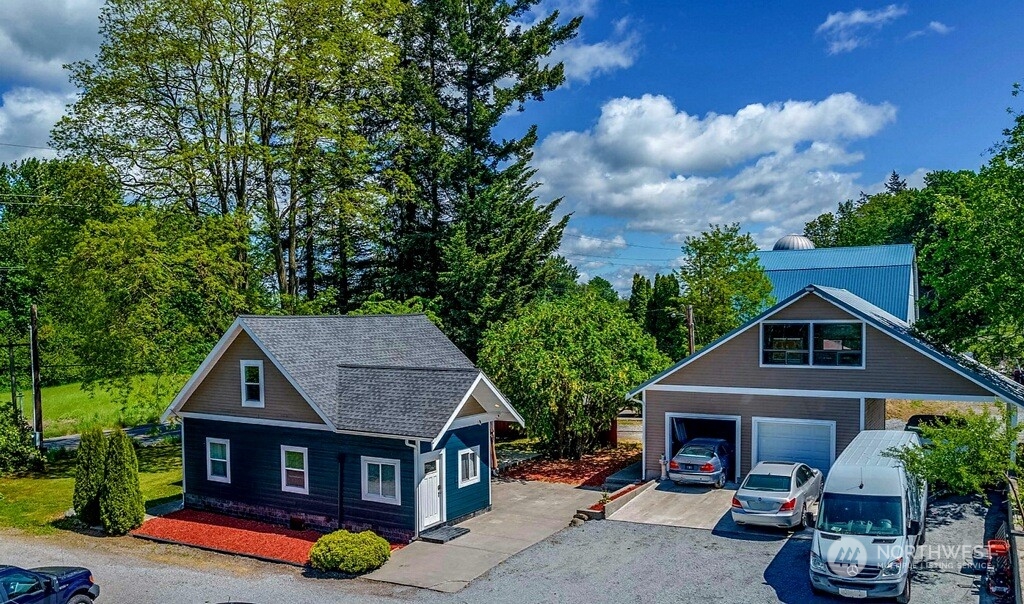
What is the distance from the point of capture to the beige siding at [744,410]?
22234 millimetres

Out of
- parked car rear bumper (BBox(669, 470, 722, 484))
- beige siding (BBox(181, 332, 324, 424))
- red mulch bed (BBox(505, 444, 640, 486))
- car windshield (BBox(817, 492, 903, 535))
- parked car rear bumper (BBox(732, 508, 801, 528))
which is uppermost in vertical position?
beige siding (BBox(181, 332, 324, 424))

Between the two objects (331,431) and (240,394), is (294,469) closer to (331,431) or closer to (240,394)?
(331,431)

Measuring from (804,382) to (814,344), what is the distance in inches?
48.2

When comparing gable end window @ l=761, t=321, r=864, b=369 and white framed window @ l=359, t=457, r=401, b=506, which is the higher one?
gable end window @ l=761, t=321, r=864, b=369

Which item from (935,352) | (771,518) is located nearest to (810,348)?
(935,352)

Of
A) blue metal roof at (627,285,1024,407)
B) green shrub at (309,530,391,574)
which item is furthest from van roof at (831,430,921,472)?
green shrub at (309,530,391,574)

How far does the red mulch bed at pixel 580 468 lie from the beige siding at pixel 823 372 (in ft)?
16.0

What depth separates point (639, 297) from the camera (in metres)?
53.6

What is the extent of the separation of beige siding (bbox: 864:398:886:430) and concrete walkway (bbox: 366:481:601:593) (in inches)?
346

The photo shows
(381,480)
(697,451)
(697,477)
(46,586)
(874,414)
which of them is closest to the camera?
(46,586)

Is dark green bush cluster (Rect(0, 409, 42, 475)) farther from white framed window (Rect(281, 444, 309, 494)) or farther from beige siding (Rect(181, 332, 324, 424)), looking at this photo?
white framed window (Rect(281, 444, 309, 494))

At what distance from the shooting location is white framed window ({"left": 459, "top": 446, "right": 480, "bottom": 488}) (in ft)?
67.9

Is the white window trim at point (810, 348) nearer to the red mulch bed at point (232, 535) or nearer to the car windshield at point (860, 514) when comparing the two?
the car windshield at point (860, 514)

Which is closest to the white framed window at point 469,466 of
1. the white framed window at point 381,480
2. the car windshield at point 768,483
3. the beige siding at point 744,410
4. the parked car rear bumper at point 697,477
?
the white framed window at point 381,480
